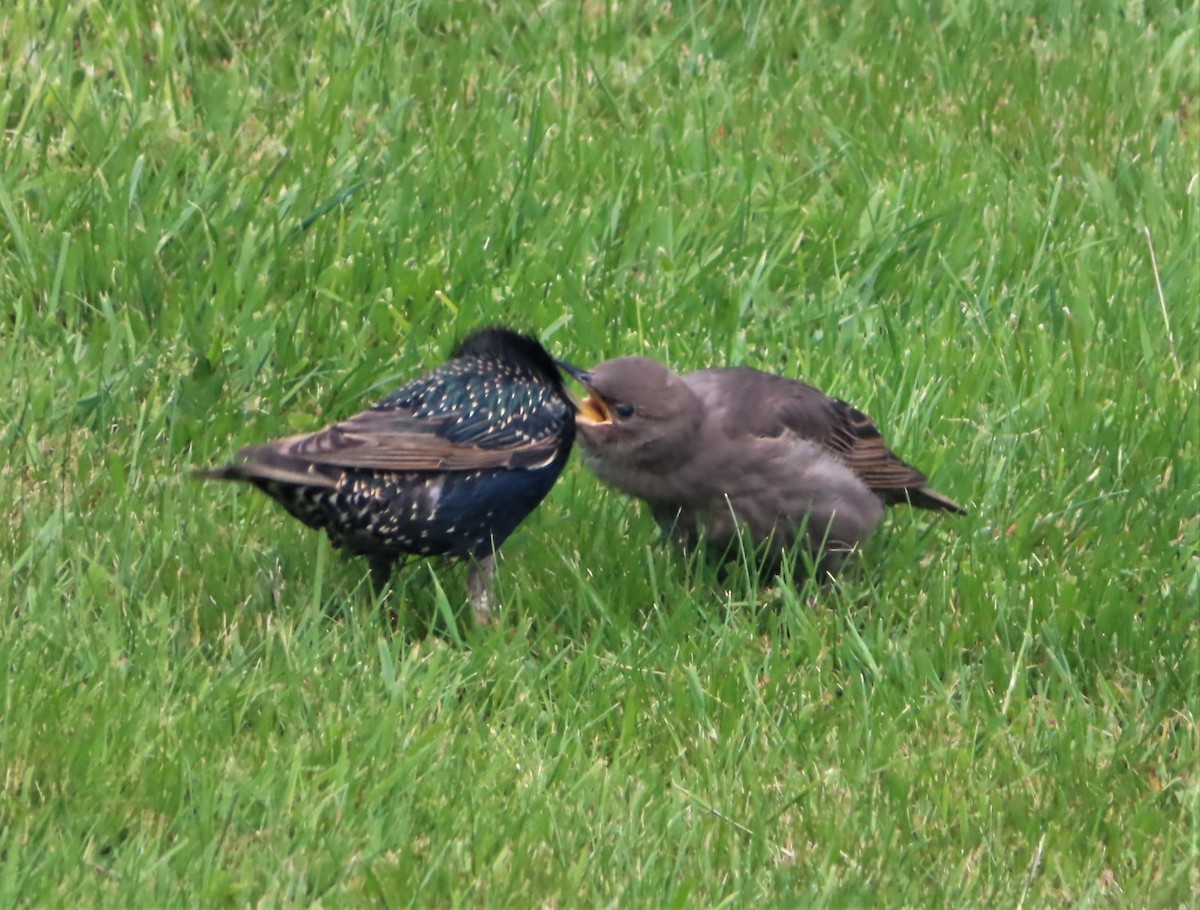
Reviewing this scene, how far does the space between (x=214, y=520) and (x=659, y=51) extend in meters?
3.50

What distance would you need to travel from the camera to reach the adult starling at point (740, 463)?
5.69 metres

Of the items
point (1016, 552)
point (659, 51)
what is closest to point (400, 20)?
point (659, 51)

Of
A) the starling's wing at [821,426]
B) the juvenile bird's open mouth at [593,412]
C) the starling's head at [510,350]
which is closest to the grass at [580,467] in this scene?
the starling's wing at [821,426]

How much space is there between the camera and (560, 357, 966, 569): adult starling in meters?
5.69

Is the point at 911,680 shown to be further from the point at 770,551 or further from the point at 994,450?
the point at 994,450

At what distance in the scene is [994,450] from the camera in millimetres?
6129

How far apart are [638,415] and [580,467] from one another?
1.85 ft

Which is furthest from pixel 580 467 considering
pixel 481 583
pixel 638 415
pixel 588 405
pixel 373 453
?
pixel 373 453

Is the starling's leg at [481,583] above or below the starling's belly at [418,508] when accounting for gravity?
below

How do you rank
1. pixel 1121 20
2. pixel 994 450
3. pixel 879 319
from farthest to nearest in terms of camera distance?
pixel 1121 20 → pixel 879 319 → pixel 994 450

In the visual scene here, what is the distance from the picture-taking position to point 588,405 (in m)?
5.94

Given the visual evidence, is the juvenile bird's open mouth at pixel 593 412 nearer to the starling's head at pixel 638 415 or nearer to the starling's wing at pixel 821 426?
the starling's head at pixel 638 415

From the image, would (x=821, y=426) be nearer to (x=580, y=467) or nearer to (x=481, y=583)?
(x=580, y=467)

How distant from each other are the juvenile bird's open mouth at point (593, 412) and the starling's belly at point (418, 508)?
44 cm
